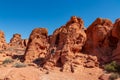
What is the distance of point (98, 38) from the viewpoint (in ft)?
64.5

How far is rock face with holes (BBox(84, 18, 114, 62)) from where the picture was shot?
18734 mm

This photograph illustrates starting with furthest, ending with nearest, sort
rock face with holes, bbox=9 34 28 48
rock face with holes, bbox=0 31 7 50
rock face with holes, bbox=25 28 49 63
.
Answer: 1. rock face with holes, bbox=9 34 28 48
2. rock face with holes, bbox=0 31 7 50
3. rock face with holes, bbox=25 28 49 63

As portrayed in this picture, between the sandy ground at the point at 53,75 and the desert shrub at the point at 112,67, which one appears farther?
the desert shrub at the point at 112,67

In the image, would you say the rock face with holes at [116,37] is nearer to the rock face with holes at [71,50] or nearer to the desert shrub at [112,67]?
the desert shrub at [112,67]

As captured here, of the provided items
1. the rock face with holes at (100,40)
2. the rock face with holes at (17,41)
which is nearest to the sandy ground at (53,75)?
the rock face with holes at (100,40)

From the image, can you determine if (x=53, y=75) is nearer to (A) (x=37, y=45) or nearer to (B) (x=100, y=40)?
(B) (x=100, y=40)

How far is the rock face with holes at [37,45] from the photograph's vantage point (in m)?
24.6

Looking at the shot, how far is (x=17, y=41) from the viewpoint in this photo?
53.6 meters

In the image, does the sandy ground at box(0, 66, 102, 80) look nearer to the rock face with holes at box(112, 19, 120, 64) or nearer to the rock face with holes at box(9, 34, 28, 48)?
the rock face with holes at box(112, 19, 120, 64)

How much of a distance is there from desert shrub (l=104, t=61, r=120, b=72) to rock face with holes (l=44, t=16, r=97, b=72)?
1264 mm

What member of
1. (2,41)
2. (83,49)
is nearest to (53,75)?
(83,49)

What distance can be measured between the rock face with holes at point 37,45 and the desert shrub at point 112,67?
9.49 m

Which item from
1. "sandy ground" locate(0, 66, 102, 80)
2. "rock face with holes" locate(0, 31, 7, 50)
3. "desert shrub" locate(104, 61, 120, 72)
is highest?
"rock face with holes" locate(0, 31, 7, 50)

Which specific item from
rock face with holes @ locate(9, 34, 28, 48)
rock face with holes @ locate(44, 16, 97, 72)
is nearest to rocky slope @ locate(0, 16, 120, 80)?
rock face with holes @ locate(44, 16, 97, 72)
